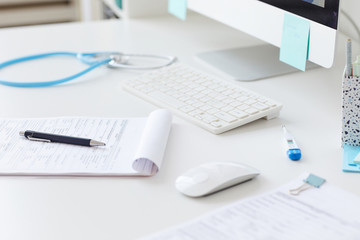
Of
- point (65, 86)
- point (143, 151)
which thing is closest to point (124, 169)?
point (143, 151)

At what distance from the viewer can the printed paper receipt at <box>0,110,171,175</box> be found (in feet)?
2.39

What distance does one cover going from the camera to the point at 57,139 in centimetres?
80

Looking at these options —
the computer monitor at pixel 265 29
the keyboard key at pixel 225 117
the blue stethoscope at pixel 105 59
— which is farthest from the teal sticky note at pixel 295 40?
the blue stethoscope at pixel 105 59

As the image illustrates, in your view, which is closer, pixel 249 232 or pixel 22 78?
pixel 249 232

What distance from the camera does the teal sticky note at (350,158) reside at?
2.37ft

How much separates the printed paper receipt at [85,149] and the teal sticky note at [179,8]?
0.52 meters

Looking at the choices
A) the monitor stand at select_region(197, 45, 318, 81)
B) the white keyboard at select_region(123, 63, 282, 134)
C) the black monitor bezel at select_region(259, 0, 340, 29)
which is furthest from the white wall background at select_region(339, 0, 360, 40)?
the white keyboard at select_region(123, 63, 282, 134)

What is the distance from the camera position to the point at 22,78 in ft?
3.54

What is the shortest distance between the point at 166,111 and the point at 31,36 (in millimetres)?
636

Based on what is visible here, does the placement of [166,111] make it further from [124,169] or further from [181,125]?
[124,169]

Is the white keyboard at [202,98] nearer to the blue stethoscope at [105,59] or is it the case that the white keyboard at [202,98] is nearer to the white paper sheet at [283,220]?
the blue stethoscope at [105,59]

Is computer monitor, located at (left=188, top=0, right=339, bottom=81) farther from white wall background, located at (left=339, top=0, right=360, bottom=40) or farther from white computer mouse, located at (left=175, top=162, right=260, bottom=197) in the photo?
white computer mouse, located at (left=175, top=162, right=260, bottom=197)

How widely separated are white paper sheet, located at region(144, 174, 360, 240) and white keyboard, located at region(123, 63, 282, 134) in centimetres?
22

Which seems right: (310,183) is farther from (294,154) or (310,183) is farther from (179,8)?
(179,8)
